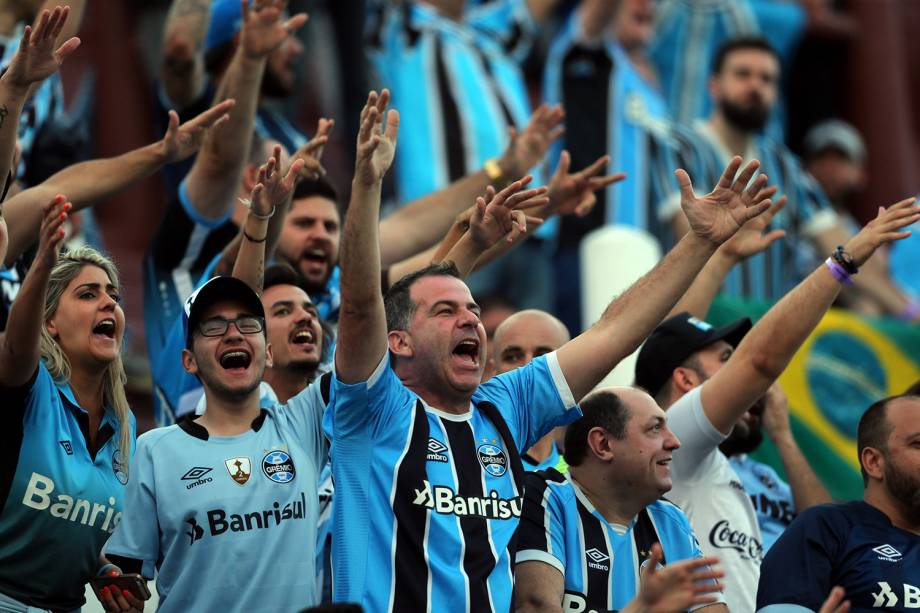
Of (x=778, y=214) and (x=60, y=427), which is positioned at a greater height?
(x=778, y=214)

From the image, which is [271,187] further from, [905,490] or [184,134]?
[905,490]

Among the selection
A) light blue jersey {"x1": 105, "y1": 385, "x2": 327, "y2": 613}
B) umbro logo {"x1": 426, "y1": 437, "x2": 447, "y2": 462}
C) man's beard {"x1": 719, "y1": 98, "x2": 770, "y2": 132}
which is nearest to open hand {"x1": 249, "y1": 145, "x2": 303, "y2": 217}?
light blue jersey {"x1": 105, "y1": 385, "x2": 327, "y2": 613}

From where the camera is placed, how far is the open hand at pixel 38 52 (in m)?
5.21

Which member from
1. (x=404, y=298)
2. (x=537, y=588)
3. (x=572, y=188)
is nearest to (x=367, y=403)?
(x=404, y=298)

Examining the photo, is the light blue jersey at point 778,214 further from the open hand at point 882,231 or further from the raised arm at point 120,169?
the raised arm at point 120,169

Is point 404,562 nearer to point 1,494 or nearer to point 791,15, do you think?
point 1,494

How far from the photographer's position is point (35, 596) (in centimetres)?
498

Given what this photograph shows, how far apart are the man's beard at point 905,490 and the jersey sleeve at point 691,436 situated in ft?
2.00

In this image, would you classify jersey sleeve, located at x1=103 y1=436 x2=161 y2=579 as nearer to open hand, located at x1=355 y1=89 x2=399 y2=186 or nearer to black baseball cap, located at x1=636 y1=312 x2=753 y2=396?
open hand, located at x1=355 y1=89 x2=399 y2=186

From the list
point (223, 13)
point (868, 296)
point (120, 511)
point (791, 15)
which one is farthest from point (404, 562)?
point (791, 15)

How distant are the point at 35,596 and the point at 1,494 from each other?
332 millimetres

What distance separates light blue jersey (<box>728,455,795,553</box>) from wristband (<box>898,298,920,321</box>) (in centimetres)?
387

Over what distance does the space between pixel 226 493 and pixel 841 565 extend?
6.69ft

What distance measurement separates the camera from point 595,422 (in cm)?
553
